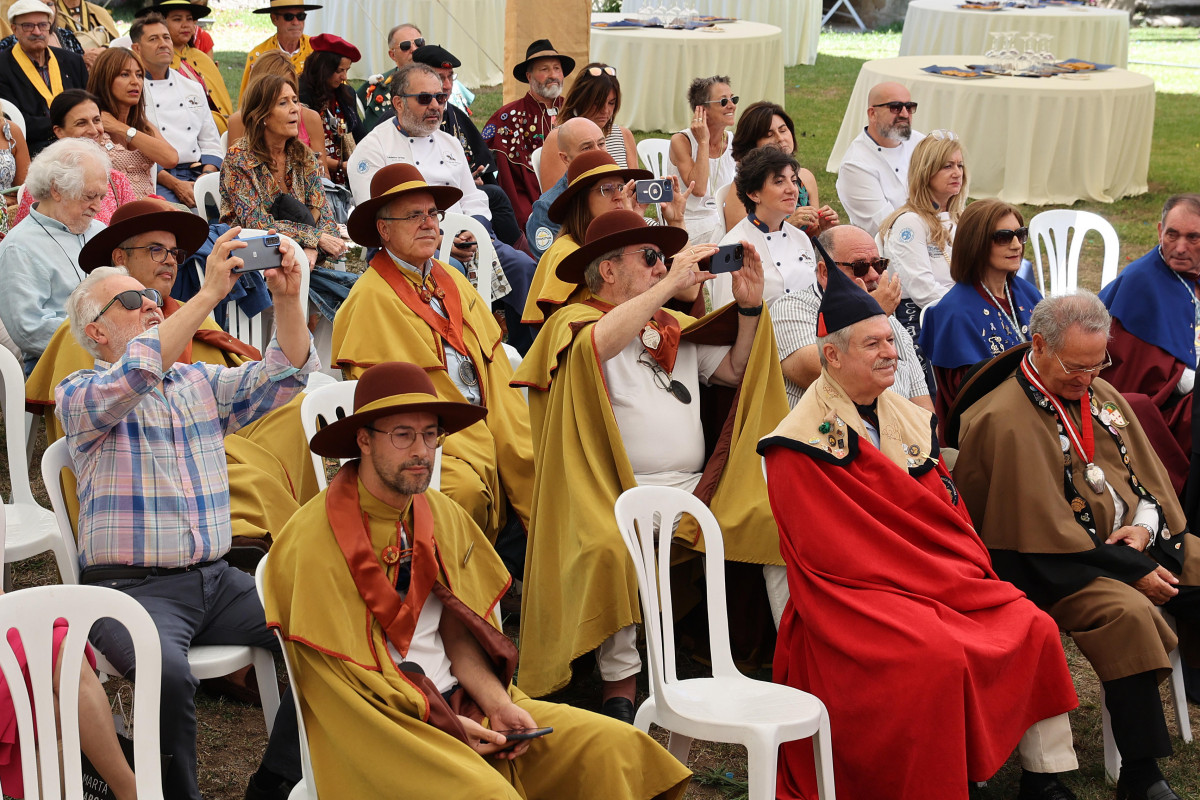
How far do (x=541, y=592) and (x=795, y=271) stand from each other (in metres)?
1.93

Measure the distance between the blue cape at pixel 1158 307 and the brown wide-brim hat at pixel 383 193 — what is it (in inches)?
115

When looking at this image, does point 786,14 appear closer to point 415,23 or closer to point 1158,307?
point 415,23

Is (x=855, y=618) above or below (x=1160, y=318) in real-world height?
below

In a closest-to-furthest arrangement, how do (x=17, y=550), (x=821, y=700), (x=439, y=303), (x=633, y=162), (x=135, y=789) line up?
(x=135, y=789)
(x=821, y=700)
(x=17, y=550)
(x=439, y=303)
(x=633, y=162)

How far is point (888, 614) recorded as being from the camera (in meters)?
3.50

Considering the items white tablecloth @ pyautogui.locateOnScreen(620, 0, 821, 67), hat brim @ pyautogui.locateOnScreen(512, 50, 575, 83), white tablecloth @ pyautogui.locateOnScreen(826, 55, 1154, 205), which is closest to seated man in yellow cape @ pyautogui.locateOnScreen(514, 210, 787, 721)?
hat brim @ pyautogui.locateOnScreen(512, 50, 575, 83)

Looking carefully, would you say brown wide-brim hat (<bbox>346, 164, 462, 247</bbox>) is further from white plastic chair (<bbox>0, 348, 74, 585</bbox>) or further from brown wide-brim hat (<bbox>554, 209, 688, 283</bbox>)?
white plastic chair (<bbox>0, 348, 74, 585</bbox>)

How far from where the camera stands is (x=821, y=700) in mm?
3561

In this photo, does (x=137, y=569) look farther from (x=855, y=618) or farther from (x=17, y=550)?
(x=855, y=618)

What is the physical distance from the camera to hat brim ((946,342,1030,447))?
4.36 m

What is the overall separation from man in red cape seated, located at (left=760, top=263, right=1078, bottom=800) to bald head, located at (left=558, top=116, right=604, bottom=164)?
2.70 m

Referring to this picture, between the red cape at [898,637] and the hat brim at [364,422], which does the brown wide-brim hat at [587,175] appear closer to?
the red cape at [898,637]

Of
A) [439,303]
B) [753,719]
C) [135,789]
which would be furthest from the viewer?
[439,303]

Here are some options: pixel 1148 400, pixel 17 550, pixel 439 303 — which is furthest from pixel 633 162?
pixel 17 550
